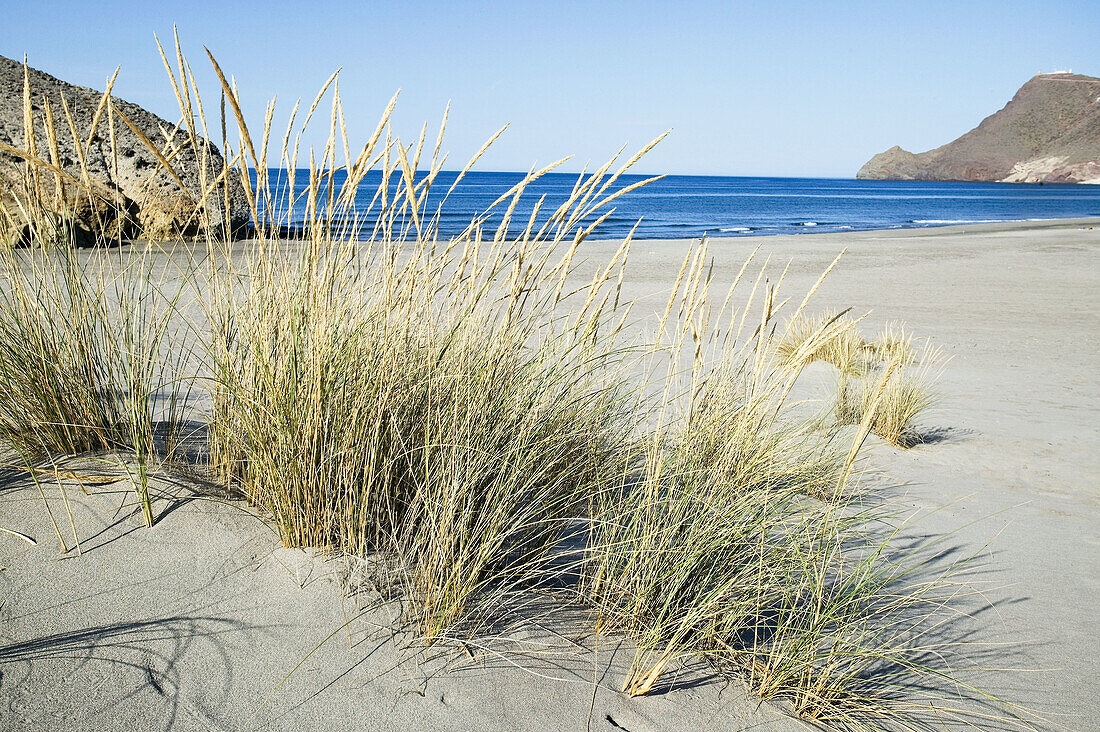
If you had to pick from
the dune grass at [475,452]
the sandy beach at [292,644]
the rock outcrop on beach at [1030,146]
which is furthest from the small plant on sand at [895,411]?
the rock outcrop on beach at [1030,146]

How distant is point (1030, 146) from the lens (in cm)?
12669

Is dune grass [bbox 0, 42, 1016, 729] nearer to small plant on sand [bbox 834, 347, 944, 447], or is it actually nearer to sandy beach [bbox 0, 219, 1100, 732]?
sandy beach [bbox 0, 219, 1100, 732]

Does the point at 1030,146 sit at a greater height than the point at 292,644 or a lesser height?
greater

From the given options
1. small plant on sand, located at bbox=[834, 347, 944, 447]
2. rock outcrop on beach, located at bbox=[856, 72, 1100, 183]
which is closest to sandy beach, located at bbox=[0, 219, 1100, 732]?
small plant on sand, located at bbox=[834, 347, 944, 447]

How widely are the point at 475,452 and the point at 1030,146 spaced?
155384 millimetres

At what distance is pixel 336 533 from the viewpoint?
1.95m

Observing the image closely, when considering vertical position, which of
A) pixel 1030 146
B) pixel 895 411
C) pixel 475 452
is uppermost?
pixel 1030 146

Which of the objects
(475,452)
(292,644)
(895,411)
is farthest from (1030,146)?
(292,644)

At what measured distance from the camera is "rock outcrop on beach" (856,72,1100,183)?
371 feet

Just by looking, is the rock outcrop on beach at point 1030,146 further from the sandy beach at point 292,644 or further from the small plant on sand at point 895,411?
the sandy beach at point 292,644

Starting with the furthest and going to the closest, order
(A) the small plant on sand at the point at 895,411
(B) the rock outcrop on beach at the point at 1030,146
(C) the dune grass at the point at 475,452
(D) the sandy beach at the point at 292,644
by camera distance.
Result: 1. (B) the rock outcrop on beach at the point at 1030,146
2. (A) the small plant on sand at the point at 895,411
3. (C) the dune grass at the point at 475,452
4. (D) the sandy beach at the point at 292,644

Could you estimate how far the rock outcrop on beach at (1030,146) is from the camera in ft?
371

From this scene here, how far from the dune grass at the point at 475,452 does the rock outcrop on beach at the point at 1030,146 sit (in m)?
123

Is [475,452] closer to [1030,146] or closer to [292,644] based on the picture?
[292,644]
